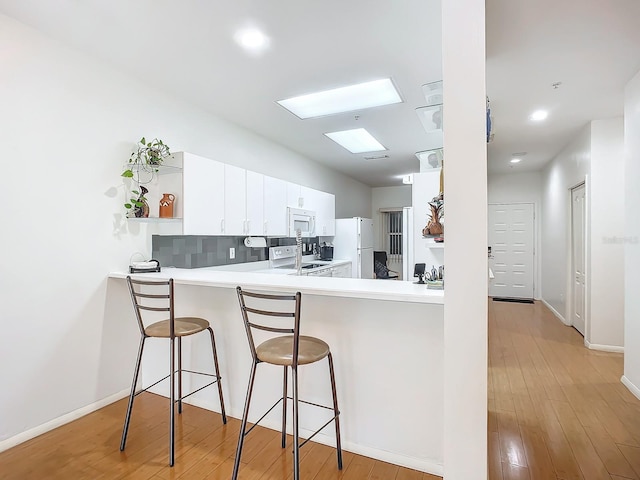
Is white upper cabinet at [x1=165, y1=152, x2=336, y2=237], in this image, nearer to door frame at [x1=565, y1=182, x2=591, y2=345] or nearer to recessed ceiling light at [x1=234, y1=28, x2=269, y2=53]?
recessed ceiling light at [x1=234, y1=28, x2=269, y2=53]

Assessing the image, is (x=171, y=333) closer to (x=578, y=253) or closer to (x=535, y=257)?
(x=578, y=253)

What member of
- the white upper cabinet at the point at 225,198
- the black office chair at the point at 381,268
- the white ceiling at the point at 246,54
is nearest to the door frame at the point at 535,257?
the black office chair at the point at 381,268

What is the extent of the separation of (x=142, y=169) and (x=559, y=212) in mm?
6065

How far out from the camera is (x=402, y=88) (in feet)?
10.3

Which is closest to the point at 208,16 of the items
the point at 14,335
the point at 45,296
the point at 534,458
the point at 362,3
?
the point at 362,3

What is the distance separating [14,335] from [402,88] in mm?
3546

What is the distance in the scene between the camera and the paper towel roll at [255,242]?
4.38 meters

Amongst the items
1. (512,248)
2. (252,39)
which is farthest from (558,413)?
(512,248)

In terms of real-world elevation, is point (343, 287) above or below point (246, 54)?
below

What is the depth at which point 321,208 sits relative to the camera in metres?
5.71

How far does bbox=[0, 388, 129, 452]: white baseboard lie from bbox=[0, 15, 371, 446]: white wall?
3 centimetres

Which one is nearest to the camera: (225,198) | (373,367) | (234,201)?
(373,367)

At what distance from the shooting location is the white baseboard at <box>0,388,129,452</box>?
2244 mm

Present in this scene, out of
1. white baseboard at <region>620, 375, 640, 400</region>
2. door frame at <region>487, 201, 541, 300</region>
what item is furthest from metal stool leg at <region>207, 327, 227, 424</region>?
door frame at <region>487, 201, 541, 300</region>
